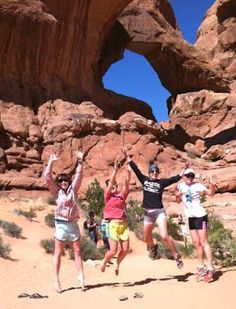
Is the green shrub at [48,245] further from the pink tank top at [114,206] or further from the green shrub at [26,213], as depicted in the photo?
the pink tank top at [114,206]

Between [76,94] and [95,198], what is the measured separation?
9.22 meters

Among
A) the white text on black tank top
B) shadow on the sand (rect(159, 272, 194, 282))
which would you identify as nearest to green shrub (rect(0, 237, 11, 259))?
shadow on the sand (rect(159, 272, 194, 282))

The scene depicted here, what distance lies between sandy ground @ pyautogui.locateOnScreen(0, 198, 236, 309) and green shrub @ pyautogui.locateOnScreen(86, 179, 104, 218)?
770 centimetres

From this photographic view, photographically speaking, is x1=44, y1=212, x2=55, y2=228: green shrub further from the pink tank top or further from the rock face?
the pink tank top

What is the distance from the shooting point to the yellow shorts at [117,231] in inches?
299

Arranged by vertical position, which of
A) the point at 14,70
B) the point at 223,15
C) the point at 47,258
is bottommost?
the point at 47,258

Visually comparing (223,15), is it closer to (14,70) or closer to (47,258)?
(14,70)

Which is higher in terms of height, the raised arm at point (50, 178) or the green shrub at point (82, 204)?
the raised arm at point (50, 178)

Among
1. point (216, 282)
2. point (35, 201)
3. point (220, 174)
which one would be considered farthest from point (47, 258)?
point (220, 174)

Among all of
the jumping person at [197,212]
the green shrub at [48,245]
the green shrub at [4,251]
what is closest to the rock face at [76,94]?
the green shrub at [48,245]

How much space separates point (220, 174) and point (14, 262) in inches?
636

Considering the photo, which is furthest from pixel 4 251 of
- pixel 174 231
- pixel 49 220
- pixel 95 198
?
pixel 95 198

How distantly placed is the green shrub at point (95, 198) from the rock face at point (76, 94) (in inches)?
101

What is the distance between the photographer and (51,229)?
1527 centimetres
